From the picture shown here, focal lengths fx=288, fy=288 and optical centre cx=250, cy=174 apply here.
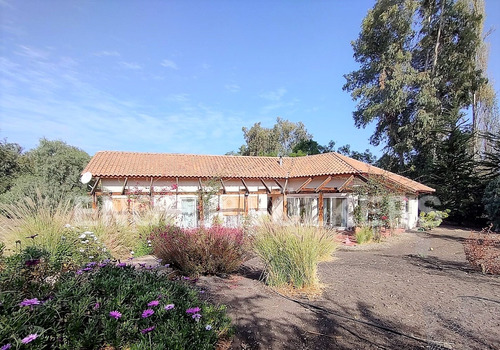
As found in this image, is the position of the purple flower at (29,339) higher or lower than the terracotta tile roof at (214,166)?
lower

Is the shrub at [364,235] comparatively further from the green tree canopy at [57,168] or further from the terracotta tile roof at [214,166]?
the green tree canopy at [57,168]

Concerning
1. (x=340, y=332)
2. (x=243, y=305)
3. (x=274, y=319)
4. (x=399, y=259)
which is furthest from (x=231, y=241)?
(x=399, y=259)

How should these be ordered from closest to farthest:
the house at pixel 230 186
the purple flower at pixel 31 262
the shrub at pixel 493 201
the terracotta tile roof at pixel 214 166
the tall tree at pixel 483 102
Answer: the purple flower at pixel 31 262 → the house at pixel 230 186 → the shrub at pixel 493 201 → the terracotta tile roof at pixel 214 166 → the tall tree at pixel 483 102

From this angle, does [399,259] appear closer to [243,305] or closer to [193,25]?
[243,305]

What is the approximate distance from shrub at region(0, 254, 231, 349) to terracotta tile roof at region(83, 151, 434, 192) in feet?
42.5

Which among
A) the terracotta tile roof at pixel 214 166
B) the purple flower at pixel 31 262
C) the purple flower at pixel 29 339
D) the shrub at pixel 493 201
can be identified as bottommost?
the purple flower at pixel 29 339

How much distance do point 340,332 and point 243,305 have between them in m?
1.27

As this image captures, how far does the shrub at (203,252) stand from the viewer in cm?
509

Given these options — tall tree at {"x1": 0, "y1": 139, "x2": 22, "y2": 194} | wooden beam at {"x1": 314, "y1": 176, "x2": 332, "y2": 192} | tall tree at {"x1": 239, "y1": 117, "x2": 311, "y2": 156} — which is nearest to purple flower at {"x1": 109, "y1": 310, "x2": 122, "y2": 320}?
wooden beam at {"x1": 314, "y1": 176, "x2": 332, "y2": 192}

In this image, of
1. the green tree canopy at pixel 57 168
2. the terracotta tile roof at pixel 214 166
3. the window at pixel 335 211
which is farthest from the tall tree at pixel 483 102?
the green tree canopy at pixel 57 168

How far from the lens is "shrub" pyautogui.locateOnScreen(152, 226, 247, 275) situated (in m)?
5.09

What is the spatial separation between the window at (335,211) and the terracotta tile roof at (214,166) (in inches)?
76.0

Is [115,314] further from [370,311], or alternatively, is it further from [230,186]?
[230,186]

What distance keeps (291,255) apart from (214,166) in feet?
44.7
